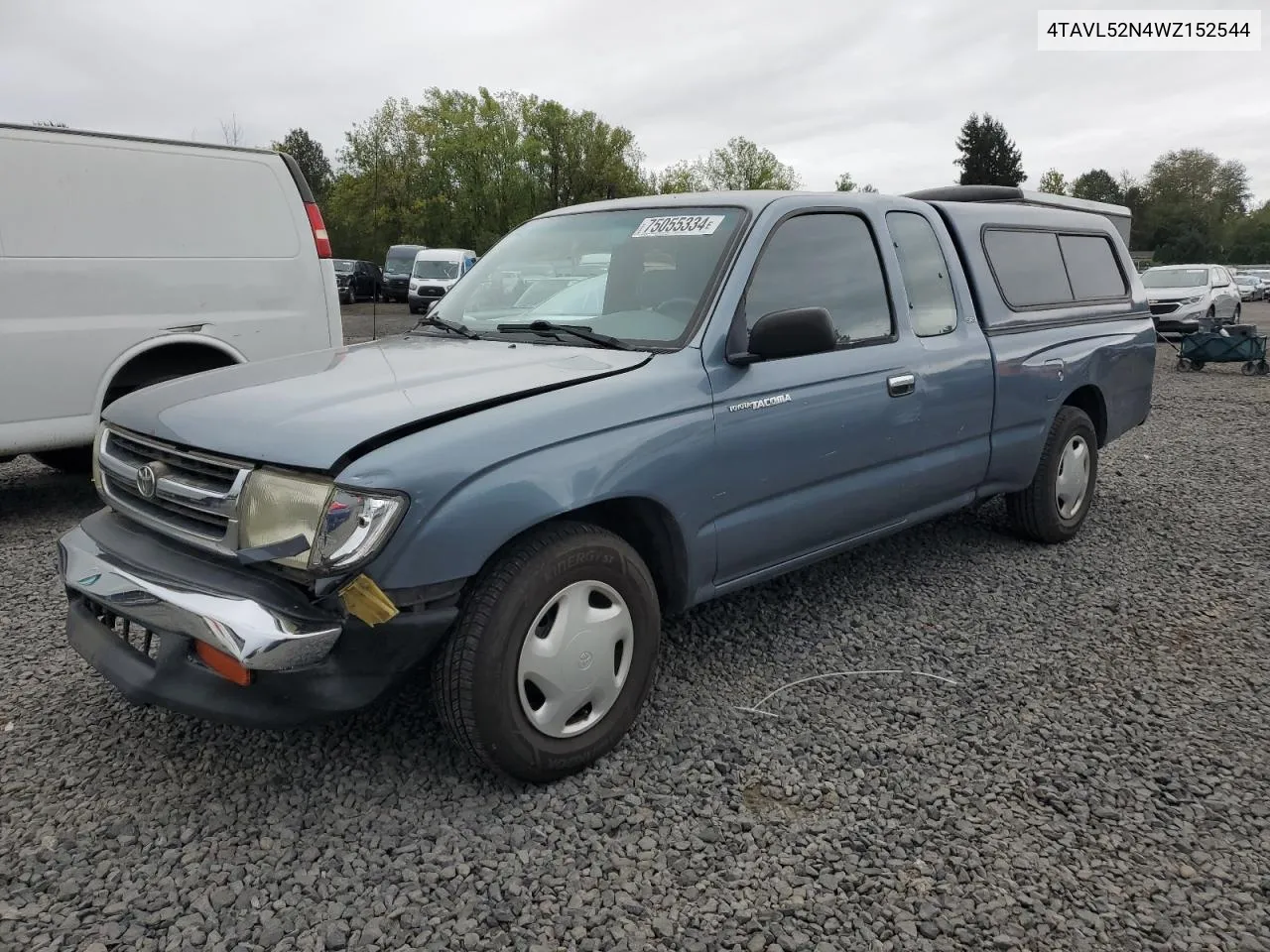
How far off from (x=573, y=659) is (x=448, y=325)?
1.68 meters

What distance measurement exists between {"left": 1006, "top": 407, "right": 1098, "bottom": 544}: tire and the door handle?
4.57 feet

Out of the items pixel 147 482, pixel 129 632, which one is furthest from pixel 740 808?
pixel 147 482

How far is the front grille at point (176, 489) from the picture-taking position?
2.48 metres

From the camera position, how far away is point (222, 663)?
7.75ft

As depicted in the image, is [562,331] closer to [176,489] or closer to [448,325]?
[448,325]

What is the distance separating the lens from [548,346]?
3.26 metres

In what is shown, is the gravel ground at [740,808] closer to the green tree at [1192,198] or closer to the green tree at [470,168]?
the green tree at [470,168]

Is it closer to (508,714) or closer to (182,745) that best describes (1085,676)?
(508,714)

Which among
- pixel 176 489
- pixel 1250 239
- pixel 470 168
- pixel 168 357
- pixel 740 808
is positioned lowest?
pixel 740 808

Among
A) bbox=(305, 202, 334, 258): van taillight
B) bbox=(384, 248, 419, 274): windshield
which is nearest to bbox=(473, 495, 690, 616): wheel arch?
bbox=(305, 202, 334, 258): van taillight

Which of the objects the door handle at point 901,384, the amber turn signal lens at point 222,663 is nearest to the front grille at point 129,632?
the amber turn signal lens at point 222,663

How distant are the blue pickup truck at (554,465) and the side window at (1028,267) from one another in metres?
0.19

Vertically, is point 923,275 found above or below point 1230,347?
above

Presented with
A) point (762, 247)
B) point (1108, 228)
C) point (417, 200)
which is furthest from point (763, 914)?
point (417, 200)
